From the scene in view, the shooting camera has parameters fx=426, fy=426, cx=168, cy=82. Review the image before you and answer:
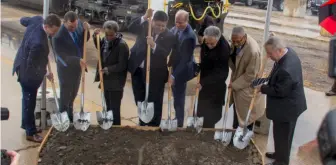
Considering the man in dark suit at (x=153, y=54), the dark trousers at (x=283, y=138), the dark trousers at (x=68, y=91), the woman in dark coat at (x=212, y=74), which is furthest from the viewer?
the dark trousers at (x=68, y=91)

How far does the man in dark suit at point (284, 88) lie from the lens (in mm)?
4246

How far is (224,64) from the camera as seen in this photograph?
4.89m

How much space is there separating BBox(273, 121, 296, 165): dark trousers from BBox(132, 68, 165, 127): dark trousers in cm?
145

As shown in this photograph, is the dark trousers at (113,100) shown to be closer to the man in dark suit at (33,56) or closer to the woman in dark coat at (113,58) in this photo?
the woman in dark coat at (113,58)

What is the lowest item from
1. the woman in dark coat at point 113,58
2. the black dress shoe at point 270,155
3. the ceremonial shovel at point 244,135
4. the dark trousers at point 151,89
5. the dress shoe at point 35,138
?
the black dress shoe at point 270,155

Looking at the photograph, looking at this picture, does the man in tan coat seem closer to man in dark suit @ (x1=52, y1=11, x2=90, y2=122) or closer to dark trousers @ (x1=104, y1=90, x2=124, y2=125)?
dark trousers @ (x1=104, y1=90, x2=124, y2=125)

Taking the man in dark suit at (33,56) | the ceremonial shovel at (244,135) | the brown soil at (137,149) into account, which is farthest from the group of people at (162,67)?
the brown soil at (137,149)

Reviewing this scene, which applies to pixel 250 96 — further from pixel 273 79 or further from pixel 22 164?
pixel 22 164

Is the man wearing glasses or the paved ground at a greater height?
the man wearing glasses

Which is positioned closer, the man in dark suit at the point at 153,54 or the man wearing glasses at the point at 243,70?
the man wearing glasses at the point at 243,70

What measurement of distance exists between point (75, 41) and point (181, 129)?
1625 millimetres

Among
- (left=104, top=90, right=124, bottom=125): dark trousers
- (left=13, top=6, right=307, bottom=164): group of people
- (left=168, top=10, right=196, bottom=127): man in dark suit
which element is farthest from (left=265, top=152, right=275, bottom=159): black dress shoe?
(left=104, top=90, right=124, bottom=125): dark trousers

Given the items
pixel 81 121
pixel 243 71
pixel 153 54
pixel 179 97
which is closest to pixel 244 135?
pixel 243 71

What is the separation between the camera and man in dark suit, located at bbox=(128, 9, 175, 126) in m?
4.98
